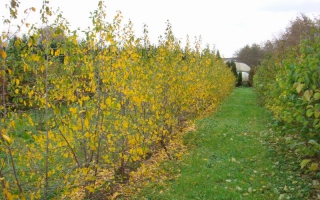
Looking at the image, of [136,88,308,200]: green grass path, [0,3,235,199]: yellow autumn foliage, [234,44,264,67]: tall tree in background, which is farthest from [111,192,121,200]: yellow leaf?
[234,44,264,67]: tall tree in background

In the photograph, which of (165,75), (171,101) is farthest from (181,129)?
(165,75)

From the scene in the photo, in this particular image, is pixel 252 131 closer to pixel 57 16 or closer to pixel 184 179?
pixel 184 179

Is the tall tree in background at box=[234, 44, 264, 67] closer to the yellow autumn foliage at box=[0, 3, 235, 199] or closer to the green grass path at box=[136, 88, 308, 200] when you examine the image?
the green grass path at box=[136, 88, 308, 200]

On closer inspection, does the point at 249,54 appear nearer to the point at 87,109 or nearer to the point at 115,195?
the point at 115,195

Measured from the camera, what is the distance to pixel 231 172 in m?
4.96

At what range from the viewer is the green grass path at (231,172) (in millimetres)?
4141

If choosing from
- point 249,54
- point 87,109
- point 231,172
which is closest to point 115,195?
point 87,109

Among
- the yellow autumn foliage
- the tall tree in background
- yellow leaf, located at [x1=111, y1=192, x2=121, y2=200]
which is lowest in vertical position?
yellow leaf, located at [x1=111, y1=192, x2=121, y2=200]

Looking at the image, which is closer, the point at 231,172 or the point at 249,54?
the point at 231,172

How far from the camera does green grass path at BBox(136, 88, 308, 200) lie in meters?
4.14

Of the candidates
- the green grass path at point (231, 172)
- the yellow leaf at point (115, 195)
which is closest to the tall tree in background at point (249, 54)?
the green grass path at point (231, 172)

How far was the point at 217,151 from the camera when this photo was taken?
629cm

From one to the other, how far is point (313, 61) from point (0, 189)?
3.08 m

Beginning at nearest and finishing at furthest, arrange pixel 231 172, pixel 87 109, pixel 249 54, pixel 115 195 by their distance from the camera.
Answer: pixel 87 109 < pixel 115 195 < pixel 231 172 < pixel 249 54
